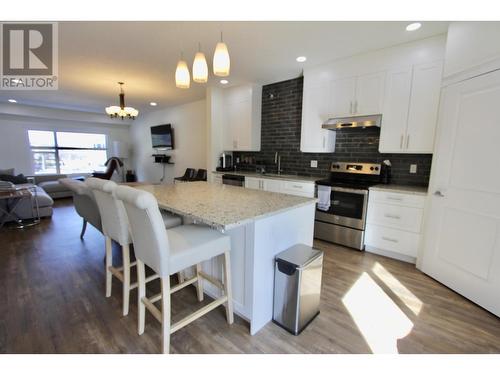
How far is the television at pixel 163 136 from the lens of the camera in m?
6.72

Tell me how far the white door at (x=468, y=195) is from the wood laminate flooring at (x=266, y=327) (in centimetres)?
19

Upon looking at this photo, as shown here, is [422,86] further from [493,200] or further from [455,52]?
[493,200]

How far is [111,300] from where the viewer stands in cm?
197

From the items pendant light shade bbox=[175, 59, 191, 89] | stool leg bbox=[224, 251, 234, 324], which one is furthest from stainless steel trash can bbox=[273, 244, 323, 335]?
pendant light shade bbox=[175, 59, 191, 89]

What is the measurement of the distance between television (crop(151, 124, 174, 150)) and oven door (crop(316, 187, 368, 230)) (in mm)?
5139

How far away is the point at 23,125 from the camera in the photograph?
638cm

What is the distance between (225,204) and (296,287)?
2.48 feet

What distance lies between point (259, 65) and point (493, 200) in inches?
123

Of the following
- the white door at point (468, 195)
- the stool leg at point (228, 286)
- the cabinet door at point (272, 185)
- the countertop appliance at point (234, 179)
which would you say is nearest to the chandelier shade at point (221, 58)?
the stool leg at point (228, 286)

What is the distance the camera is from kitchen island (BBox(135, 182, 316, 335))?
58.8 inches

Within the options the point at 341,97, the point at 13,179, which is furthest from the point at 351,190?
the point at 13,179
